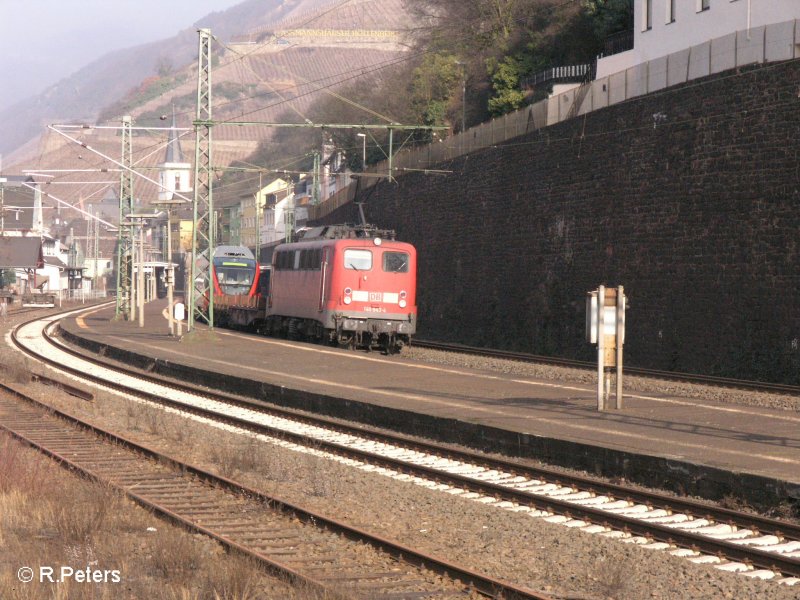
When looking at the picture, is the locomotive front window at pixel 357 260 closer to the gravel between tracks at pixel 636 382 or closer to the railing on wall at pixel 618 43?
the gravel between tracks at pixel 636 382

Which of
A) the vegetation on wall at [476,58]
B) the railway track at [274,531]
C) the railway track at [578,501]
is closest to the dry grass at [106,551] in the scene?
the railway track at [274,531]

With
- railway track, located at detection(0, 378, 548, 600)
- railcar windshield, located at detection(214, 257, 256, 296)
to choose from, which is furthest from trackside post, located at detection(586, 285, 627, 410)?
railcar windshield, located at detection(214, 257, 256, 296)

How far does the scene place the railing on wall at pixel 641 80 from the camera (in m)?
25.8

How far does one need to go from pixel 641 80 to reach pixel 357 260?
9.04 metres

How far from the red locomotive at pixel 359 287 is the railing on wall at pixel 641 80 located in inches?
265

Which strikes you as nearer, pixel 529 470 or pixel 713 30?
pixel 529 470

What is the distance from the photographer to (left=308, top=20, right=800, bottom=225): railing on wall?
2581 cm

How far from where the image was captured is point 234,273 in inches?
1960

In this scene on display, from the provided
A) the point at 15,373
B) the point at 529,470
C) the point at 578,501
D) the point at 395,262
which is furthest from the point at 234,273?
the point at 578,501

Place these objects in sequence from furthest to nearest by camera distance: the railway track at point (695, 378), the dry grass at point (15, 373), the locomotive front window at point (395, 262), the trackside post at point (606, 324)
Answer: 1. the locomotive front window at point (395, 262)
2. the dry grass at point (15, 373)
3. the railway track at point (695, 378)
4. the trackside post at point (606, 324)

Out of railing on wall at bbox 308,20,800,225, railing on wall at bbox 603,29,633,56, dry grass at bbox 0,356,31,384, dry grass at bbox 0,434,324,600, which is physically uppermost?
railing on wall at bbox 603,29,633,56

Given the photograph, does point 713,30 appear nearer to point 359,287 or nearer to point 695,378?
point 359,287

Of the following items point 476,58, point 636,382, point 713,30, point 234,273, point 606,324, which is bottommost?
point 636,382

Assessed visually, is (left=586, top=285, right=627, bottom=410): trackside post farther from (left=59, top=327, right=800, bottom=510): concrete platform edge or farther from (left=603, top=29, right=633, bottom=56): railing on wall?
(left=603, top=29, right=633, bottom=56): railing on wall
